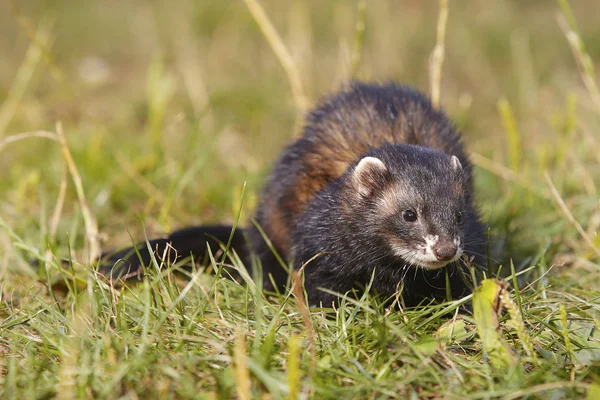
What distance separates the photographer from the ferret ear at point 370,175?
4.50 meters

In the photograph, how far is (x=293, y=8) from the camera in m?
12.9

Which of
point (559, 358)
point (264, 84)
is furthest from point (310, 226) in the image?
point (264, 84)

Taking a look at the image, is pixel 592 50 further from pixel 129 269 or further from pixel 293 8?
pixel 129 269

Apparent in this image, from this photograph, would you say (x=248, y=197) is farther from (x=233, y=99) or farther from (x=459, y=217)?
(x=233, y=99)

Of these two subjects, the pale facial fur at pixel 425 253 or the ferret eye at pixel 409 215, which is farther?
the ferret eye at pixel 409 215

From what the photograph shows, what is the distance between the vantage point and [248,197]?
666 cm

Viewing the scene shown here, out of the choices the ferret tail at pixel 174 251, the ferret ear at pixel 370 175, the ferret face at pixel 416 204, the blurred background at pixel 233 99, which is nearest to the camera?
the ferret face at pixel 416 204

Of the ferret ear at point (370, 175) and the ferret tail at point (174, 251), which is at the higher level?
the ferret ear at point (370, 175)

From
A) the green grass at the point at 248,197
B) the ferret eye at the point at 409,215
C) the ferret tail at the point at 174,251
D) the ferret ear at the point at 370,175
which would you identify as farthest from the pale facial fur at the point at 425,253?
the ferret tail at the point at 174,251

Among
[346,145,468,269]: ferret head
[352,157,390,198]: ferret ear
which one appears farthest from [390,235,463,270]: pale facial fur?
[352,157,390,198]: ferret ear

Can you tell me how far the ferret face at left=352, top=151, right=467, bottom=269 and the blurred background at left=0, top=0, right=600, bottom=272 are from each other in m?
1.52

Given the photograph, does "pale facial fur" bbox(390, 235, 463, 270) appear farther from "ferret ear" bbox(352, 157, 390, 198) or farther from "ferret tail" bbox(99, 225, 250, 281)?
"ferret tail" bbox(99, 225, 250, 281)

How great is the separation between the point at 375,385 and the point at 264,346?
59 centimetres

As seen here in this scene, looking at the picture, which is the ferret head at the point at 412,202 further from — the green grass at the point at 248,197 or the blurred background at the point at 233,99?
the blurred background at the point at 233,99
